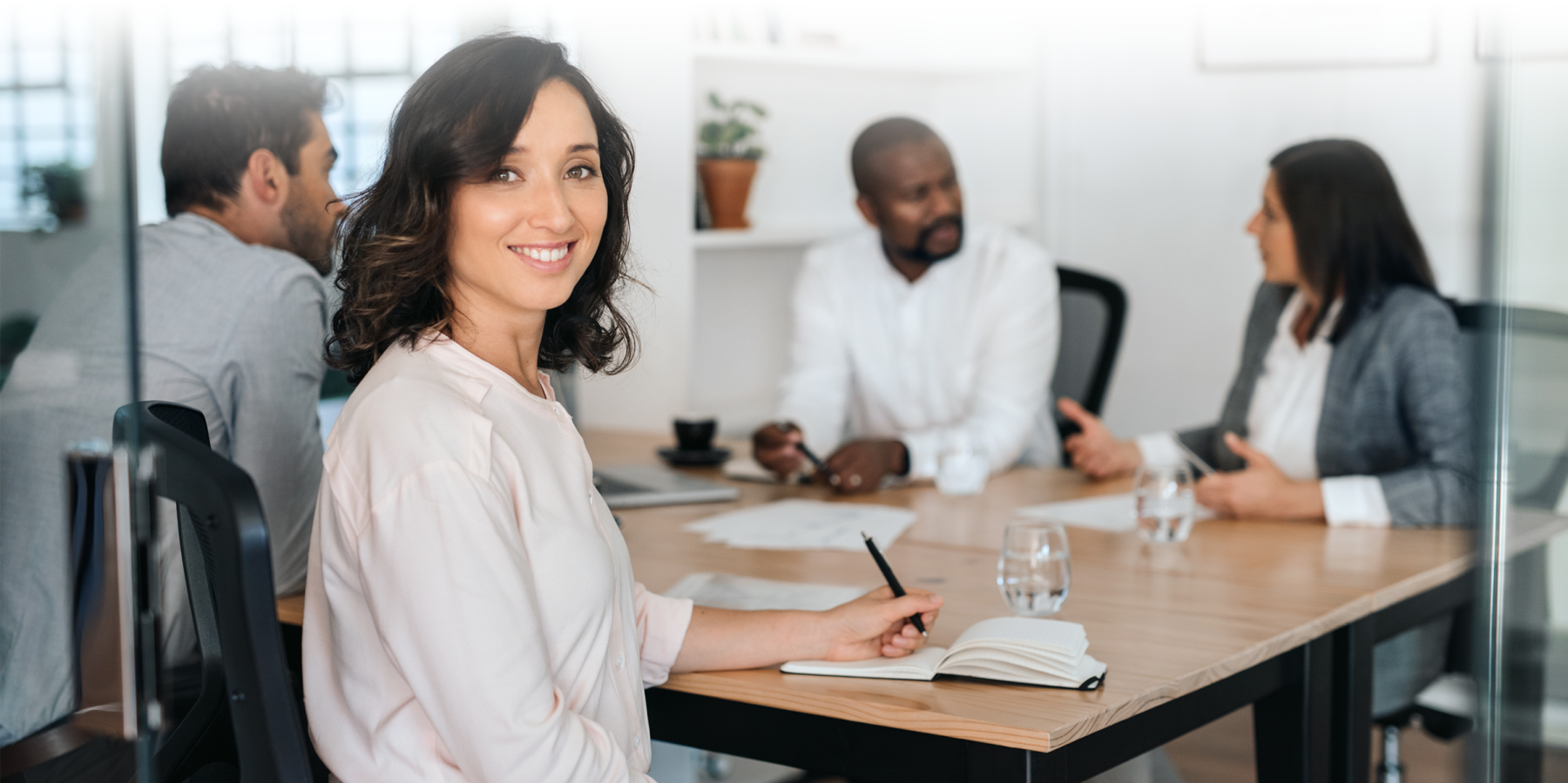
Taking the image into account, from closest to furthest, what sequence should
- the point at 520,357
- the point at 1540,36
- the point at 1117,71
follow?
1. the point at 520,357
2. the point at 1540,36
3. the point at 1117,71

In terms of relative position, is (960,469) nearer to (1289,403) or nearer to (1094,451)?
(1094,451)

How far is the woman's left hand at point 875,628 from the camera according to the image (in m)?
1.41

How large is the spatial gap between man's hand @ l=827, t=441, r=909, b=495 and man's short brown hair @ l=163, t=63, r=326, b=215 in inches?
39.4

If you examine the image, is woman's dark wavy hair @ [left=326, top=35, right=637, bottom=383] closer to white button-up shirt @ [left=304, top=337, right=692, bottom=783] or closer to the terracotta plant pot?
white button-up shirt @ [left=304, top=337, right=692, bottom=783]

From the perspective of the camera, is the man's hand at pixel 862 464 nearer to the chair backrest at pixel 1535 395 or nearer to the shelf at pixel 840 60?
the chair backrest at pixel 1535 395

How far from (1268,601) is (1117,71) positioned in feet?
9.11

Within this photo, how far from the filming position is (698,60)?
3.42 metres

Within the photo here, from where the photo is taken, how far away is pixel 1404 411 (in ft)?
7.39

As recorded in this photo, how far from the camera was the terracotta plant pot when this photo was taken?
131 inches

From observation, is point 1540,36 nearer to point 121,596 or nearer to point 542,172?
point 542,172

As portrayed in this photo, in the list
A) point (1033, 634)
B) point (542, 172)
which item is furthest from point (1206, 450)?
point (542, 172)

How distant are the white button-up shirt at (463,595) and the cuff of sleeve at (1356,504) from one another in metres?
1.27

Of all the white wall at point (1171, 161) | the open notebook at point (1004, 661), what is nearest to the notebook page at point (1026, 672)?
the open notebook at point (1004, 661)

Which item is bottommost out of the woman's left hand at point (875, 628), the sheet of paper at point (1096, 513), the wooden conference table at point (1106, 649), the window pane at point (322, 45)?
the wooden conference table at point (1106, 649)
